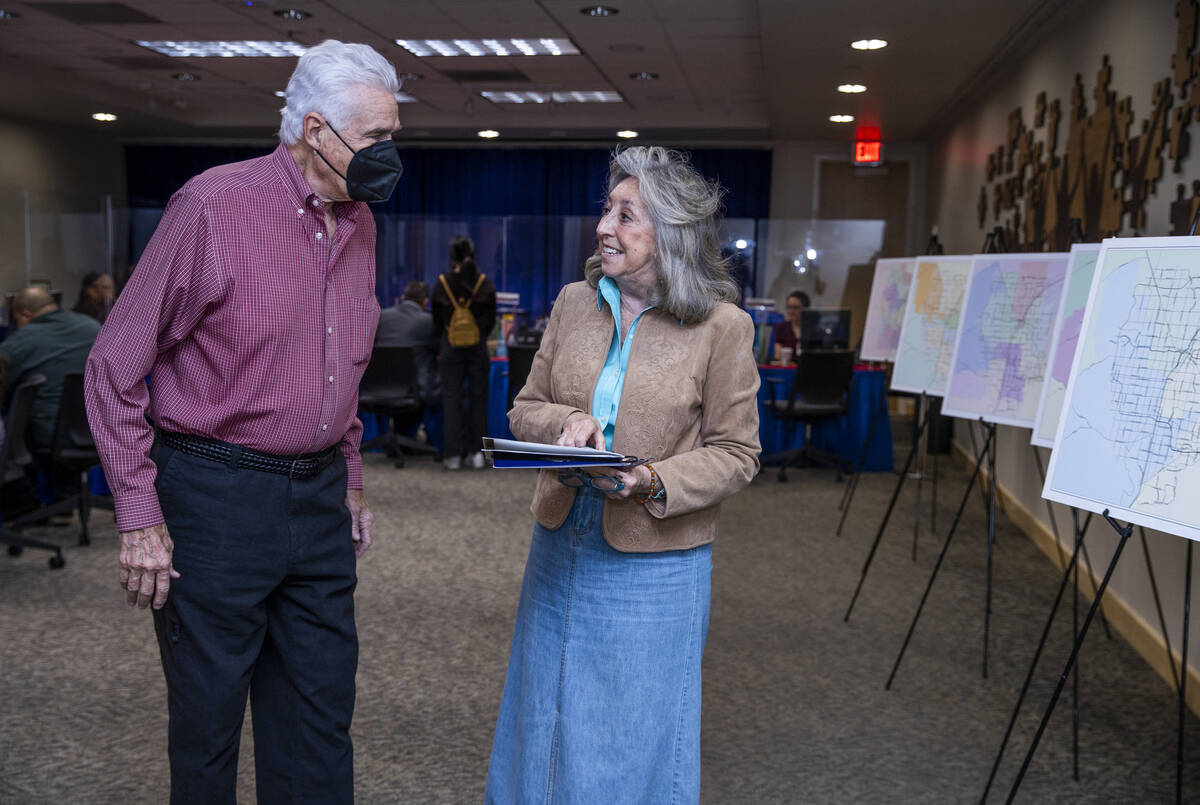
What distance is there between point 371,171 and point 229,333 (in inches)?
14.8

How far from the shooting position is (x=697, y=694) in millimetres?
2078

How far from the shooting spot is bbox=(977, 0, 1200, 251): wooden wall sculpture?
13.4 feet

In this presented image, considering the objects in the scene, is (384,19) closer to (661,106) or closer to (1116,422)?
(661,106)

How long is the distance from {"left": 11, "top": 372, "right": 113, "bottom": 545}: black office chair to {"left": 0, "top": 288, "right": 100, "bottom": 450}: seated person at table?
7 cm

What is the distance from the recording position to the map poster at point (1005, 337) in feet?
12.4

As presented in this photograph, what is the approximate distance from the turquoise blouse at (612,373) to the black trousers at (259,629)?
1.71ft

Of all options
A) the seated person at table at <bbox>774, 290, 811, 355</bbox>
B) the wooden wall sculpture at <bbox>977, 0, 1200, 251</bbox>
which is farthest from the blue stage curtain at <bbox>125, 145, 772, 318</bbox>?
the wooden wall sculpture at <bbox>977, 0, 1200, 251</bbox>

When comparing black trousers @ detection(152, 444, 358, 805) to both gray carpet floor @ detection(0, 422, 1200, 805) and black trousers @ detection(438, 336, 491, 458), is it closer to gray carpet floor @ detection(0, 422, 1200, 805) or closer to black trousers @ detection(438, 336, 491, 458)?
gray carpet floor @ detection(0, 422, 1200, 805)

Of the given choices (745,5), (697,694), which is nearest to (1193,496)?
(697,694)

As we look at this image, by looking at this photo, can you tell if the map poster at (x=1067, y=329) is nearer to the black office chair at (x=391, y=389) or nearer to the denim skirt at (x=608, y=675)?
the denim skirt at (x=608, y=675)

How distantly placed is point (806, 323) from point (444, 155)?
21.8 feet

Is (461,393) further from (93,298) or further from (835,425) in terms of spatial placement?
(835,425)

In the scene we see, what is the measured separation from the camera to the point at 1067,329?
10.9ft

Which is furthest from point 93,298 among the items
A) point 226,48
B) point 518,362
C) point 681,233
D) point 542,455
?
point 542,455
